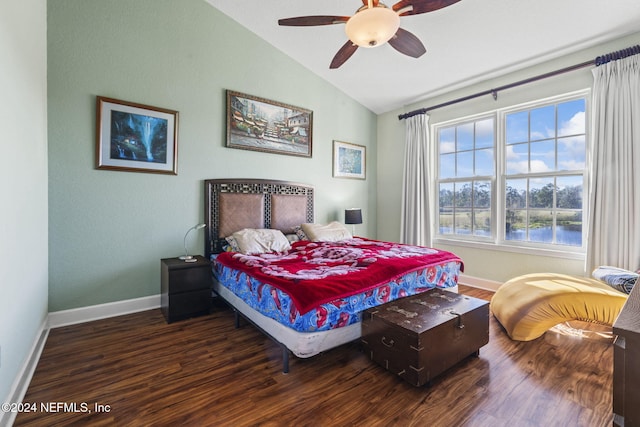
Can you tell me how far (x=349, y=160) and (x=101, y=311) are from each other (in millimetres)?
3864

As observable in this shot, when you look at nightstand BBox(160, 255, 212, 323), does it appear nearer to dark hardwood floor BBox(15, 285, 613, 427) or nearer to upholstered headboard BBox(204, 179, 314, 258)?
dark hardwood floor BBox(15, 285, 613, 427)

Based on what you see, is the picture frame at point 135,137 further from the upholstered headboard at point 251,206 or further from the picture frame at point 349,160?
the picture frame at point 349,160

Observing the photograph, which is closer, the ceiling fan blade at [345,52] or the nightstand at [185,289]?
the ceiling fan blade at [345,52]

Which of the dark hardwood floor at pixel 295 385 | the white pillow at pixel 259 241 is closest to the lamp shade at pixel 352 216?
the white pillow at pixel 259 241

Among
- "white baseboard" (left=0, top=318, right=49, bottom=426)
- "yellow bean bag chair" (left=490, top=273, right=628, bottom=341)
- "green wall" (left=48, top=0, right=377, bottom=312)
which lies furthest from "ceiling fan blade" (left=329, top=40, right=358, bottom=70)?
"white baseboard" (left=0, top=318, right=49, bottom=426)

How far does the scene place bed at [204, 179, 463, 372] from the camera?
1.87 meters

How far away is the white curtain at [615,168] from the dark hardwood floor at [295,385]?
96 cm

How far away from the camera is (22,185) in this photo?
1.78m

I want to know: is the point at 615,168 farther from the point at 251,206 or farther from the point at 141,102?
the point at 141,102

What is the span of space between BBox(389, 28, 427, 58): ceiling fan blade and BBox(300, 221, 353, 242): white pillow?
7.33 feet

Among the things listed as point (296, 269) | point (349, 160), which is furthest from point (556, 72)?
point (296, 269)

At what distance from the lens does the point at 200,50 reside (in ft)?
11.0

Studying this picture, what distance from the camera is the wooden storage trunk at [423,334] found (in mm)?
1703

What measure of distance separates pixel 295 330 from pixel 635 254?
333 cm
